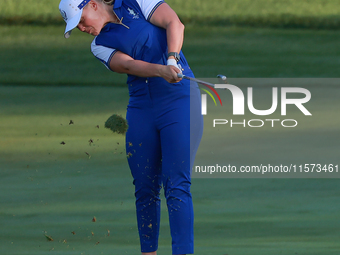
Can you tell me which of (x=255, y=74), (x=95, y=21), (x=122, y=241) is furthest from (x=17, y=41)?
(x=95, y=21)

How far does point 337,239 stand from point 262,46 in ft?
14.5

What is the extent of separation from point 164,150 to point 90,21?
0.46m

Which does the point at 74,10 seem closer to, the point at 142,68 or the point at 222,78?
the point at 142,68

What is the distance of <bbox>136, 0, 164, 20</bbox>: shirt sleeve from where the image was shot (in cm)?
192

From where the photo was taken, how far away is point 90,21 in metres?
1.90

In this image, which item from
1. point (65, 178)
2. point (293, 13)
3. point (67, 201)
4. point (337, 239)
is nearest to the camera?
point (337, 239)

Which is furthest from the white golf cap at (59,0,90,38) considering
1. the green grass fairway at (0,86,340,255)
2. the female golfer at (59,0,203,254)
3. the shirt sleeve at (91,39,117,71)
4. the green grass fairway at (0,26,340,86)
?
the green grass fairway at (0,26,340,86)

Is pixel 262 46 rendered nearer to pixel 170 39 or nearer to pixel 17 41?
pixel 17 41

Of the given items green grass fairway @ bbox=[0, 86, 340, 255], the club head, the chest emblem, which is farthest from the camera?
green grass fairway @ bbox=[0, 86, 340, 255]

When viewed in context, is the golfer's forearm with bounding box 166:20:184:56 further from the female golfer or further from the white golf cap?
the white golf cap

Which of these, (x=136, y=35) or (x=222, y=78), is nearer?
(x=136, y=35)

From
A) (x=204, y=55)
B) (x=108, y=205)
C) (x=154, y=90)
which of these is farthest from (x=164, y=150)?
(x=204, y=55)

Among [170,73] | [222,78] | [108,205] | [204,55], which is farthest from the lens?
[204,55]

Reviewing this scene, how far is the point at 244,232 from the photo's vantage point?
105 inches
